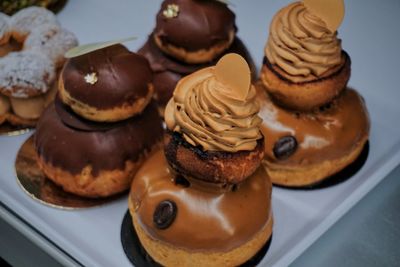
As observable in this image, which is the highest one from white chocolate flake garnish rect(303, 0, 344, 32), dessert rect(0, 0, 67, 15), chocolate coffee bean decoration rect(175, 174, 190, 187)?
white chocolate flake garnish rect(303, 0, 344, 32)

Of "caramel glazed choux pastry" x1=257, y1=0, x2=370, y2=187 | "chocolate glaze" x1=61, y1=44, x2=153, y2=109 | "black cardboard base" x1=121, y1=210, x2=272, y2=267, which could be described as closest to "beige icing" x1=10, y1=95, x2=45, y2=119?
"chocolate glaze" x1=61, y1=44, x2=153, y2=109

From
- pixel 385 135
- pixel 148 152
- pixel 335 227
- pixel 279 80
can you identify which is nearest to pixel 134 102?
pixel 148 152

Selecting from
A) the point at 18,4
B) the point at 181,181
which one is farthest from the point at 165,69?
the point at 18,4

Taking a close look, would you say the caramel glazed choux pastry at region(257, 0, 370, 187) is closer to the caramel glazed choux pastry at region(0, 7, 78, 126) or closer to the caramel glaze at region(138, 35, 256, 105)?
the caramel glaze at region(138, 35, 256, 105)

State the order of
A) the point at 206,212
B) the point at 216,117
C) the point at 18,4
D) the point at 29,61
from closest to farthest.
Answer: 1. the point at 216,117
2. the point at 206,212
3. the point at 29,61
4. the point at 18,4

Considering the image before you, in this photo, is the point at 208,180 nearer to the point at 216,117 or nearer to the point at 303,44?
the point at 216,117
